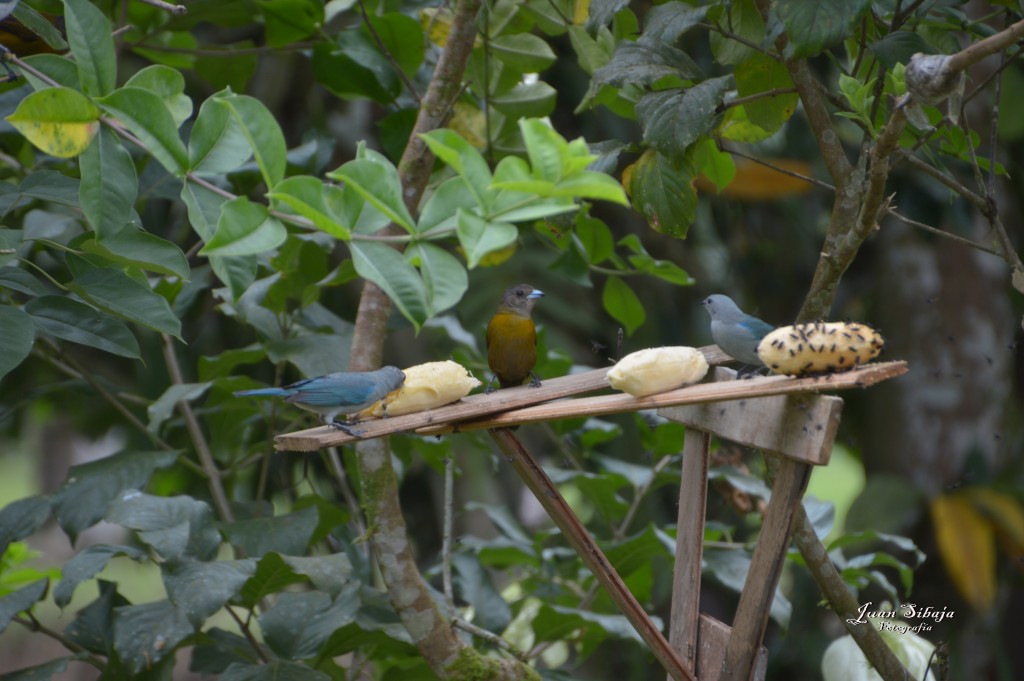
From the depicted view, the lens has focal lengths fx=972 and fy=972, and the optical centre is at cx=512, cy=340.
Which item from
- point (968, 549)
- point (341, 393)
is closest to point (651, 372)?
point (341, 393)

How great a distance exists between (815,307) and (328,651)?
140 centimetres

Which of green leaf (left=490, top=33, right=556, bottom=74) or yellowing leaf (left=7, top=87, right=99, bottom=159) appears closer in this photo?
yellowing leaf (left=7, top=87, right=99, bottom=159)

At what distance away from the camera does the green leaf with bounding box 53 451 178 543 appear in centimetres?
249

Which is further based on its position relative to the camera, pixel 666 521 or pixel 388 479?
pixel 666 521

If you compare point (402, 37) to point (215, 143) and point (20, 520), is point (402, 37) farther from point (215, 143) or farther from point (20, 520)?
point (20, 520)

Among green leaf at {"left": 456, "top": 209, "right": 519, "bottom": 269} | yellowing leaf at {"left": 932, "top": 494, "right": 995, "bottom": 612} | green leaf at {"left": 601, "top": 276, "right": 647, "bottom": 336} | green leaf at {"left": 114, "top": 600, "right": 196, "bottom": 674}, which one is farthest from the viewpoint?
yellowing leaf at {"left": 932, "top": 494, "right": 995, "bottom": 612}

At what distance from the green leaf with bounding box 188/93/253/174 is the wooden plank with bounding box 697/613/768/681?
1.14 m

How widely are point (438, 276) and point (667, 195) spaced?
0.98 metres

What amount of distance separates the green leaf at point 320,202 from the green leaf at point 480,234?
0.60ft

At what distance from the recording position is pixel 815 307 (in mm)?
1982

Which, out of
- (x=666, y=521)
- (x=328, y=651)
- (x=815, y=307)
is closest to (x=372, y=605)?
(x=328, y=651)

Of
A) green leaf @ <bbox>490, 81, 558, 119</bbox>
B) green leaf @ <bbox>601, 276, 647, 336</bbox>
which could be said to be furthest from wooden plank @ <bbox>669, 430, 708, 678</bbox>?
green leaf @ <bbox>490, 81, 558, 119</bbox>

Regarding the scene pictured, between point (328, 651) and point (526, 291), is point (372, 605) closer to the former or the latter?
point (328, 651)

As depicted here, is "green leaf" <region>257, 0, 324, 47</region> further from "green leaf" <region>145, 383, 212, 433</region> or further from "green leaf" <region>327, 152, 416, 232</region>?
"green leaf" <region>327, 152, 416, 232</region>
